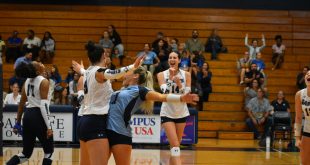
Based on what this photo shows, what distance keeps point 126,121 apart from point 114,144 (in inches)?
12.8

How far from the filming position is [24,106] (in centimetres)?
1073

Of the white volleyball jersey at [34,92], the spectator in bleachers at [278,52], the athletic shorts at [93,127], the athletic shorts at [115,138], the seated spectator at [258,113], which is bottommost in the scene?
the seated spectator at [258,113]

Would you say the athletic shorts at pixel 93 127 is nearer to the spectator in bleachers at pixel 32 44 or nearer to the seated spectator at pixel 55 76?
the seated spectator at pixel 55 76

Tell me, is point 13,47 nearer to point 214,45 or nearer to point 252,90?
point 214,45

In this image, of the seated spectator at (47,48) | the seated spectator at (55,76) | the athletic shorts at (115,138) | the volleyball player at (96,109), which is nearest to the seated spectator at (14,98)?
the seated spectator at (55,76)

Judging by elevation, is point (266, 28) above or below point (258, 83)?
above

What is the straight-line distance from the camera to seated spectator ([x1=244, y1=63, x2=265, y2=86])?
21.7 meters

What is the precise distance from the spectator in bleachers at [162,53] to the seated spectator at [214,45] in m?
2.93

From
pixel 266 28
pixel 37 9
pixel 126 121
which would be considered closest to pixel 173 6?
pixel 266 28

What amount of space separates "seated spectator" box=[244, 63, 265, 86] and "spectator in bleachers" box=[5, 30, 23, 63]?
8.80 meters

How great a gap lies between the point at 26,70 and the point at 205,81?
12779 millimetres

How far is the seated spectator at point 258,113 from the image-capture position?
20.6m

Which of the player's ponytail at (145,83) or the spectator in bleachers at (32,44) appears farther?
the spectator in bleachers at (32,44)

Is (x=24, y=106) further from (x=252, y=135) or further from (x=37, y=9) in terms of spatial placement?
(x=37, y=9)
